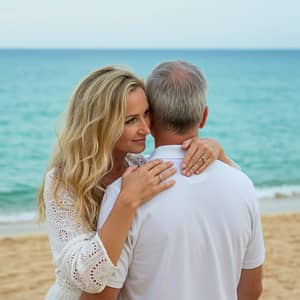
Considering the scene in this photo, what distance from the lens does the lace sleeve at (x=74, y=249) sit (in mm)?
2049

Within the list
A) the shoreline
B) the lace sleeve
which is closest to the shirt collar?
the lace sleeve

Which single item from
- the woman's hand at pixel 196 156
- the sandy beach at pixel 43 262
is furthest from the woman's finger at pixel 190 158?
the sandy beach at pixel 43 262

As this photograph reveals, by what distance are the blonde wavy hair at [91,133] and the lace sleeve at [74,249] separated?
3 cm

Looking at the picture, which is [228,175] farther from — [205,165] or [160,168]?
[160,168]

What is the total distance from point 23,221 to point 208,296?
7.65 meters

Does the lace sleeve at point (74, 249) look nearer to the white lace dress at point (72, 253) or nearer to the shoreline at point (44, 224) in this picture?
the white lace dress at point (72, 253)

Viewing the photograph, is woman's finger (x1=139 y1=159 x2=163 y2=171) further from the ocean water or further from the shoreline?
the shoreline

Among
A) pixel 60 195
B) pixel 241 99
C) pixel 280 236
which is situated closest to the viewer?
pixel 60 195

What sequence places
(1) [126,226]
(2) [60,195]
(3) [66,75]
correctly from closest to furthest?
(1) [126,226]
(2) [60,195]
(3) [66,75]

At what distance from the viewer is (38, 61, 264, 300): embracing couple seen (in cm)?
201

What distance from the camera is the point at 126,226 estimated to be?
1.99 metres

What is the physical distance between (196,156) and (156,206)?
0.22m

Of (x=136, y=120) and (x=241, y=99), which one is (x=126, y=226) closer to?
(x=136, y=120)

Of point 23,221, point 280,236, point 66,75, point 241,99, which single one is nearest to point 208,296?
point 280,236
